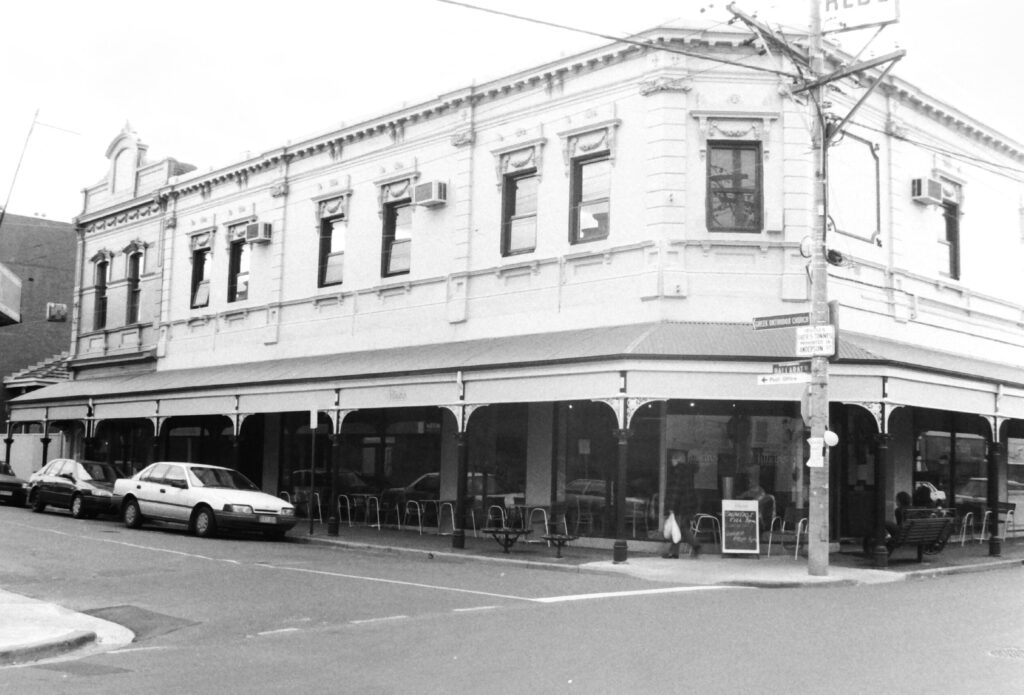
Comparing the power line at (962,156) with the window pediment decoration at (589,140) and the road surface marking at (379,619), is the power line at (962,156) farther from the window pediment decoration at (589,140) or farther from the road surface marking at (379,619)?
the road surface marking at (379,619)

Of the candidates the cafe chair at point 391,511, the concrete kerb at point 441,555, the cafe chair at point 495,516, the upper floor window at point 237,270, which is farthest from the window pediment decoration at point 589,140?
the upper floor window at point 237,270

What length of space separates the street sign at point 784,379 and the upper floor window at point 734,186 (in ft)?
13.4

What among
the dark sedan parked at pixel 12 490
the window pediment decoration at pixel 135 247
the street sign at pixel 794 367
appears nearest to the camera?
the street sign at pixel 794 367

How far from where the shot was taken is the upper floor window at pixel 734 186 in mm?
19797

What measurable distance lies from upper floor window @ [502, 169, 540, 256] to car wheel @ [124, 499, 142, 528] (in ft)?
31.8

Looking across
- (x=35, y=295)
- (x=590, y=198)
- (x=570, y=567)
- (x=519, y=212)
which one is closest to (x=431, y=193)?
(x=519, y=212)

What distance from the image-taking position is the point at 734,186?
19906 millimetres

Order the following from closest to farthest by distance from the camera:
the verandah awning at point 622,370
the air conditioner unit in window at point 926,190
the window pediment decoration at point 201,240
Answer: the verandah awning at point 622,370, the air conditioner unit in window at point 926,190, the window pediment decoration at point 201,240

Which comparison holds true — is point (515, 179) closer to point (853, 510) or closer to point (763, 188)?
point (763, 188)

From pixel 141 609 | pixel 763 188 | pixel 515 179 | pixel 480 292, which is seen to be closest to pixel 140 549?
pixel 141 609

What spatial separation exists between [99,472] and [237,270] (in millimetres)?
6378

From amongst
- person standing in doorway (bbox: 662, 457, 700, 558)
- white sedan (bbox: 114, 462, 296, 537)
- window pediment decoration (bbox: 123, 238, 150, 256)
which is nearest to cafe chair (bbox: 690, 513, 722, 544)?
person standing in doorway (bbox: 662, 457, 700, 558)

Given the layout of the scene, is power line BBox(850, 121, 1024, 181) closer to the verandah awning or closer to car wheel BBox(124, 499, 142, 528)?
the verandah awning

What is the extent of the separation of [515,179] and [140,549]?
33.4 ft
